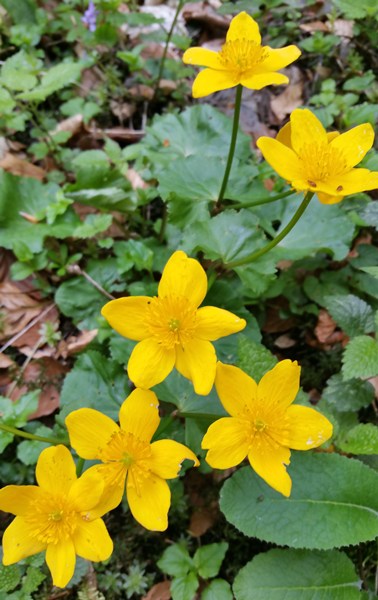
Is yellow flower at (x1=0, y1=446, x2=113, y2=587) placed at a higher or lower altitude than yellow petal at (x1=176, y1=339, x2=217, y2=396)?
lower

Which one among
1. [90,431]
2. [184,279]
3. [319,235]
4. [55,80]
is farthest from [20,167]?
[90,431]

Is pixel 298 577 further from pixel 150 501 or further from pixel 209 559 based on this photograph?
pixel 150 501

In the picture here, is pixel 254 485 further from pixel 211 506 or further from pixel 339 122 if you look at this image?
pixel 339 122

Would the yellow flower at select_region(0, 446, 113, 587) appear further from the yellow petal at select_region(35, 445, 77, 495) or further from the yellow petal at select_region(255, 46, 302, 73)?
the yellow petal at select_region(255, 46, 302, 73)

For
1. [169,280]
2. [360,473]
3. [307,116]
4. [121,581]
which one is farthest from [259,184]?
[121,581]

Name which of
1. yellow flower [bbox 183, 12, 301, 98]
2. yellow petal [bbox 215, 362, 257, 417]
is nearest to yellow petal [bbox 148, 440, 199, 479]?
yellow petal [bbox 215, 362, 257, 417]

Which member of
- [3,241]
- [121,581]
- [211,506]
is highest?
[3,241]
